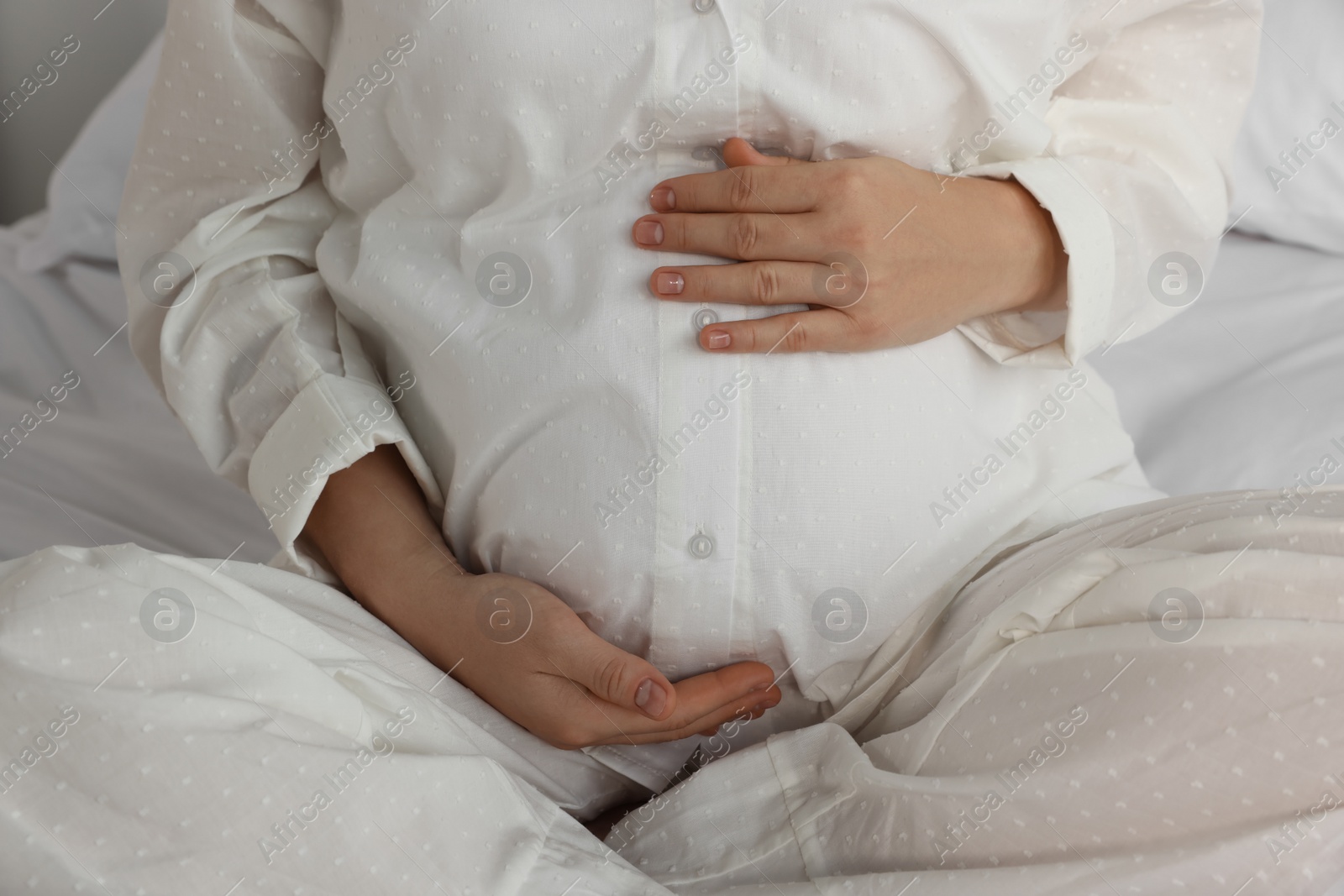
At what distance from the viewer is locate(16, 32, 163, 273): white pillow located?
1.15 metres

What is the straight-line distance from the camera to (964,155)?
64 cm

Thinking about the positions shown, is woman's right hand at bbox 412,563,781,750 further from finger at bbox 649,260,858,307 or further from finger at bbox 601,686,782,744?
finger at bbox 649,260,858,307

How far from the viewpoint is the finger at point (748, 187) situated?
21.8 inches

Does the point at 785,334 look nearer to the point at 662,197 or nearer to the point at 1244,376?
the point at 662,197

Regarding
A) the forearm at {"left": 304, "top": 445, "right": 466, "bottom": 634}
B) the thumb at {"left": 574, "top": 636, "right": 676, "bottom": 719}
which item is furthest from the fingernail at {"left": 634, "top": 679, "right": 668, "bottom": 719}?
the forearm at {"left": 304, "top": 445, "right": 466, "bottom": 634}

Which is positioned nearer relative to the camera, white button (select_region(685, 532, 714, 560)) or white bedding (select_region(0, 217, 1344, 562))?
white button (select_region(685, 532, 714, 560))

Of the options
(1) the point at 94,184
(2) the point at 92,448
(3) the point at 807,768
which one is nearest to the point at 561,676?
(3) the point at 807,768

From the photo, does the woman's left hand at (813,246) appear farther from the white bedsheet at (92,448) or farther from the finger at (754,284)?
the white bedsheet at (92,448)

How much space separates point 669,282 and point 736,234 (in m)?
0.05

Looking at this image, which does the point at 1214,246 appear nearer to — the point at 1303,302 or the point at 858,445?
the point at 858,445

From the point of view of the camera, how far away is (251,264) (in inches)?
28.3

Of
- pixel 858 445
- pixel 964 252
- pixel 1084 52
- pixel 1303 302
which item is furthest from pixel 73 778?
pixel 1303 302

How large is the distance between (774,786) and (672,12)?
42 centimetres

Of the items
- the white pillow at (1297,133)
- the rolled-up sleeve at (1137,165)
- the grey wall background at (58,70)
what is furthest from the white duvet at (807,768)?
the grey wall background at (58,70)
